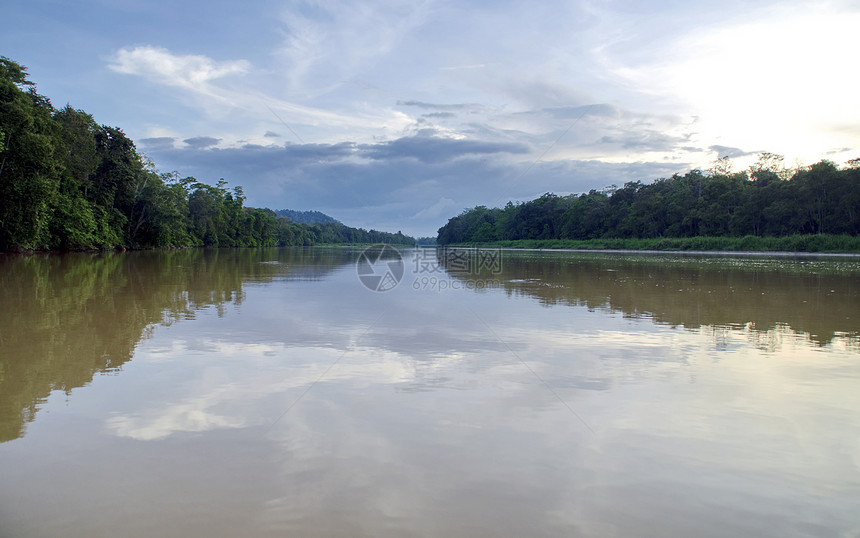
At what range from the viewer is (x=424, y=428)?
4.45m

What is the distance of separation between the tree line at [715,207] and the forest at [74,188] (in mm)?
66435

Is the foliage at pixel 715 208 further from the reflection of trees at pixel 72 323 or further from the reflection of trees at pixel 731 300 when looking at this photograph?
the reflection of trees at pixel 72 323

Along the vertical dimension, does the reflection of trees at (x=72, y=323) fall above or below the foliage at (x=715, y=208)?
below

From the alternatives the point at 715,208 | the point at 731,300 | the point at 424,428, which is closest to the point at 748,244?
the point at 715,208

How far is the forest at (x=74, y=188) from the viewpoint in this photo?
98.3 ft

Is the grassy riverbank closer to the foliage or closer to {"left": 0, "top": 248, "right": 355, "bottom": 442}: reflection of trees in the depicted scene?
the foliage

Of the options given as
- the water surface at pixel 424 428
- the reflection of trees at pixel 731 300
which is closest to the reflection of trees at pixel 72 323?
the water surface at pixel 424 428

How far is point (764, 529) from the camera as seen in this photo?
3.02 meters

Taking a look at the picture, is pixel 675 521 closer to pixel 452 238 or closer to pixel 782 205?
pixel 782 205

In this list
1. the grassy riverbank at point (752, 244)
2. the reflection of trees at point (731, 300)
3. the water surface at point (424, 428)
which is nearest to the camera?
the water surface at point (424, 428)

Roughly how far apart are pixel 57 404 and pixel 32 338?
377 cm

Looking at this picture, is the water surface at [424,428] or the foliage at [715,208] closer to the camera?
the water surface at [424,428]

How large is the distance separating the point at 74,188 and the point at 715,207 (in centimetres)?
7134

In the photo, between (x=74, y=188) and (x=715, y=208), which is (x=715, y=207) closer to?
(x=715, y=208)
